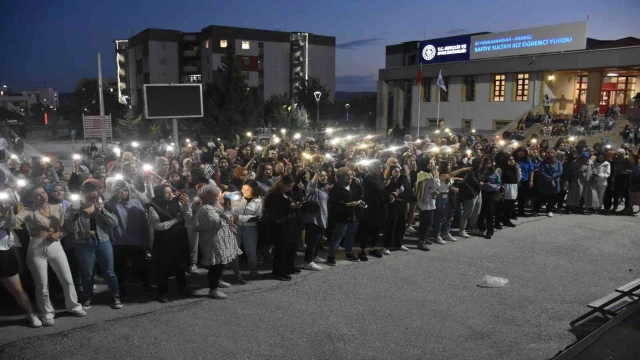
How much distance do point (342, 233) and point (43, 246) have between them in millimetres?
4211

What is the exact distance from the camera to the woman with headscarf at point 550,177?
37.8 ft

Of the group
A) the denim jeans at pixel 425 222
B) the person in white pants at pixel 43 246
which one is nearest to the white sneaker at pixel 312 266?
the denim jeans at pixel 425 222

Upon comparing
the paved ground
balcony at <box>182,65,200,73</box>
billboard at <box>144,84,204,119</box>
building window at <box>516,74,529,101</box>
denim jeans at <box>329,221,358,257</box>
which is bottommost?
the paved ground

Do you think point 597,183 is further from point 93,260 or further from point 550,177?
point 93,260

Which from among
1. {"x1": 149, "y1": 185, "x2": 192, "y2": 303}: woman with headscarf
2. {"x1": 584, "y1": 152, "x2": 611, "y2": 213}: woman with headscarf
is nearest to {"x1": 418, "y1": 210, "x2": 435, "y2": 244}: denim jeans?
{"x1": 149, "y1": 185, "x2": 192, "y2": 303}: woman with headscarf

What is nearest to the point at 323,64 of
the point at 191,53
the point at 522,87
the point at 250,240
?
the point at 191,53

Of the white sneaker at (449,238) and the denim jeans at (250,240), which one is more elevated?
the denim jeans at (250,240)

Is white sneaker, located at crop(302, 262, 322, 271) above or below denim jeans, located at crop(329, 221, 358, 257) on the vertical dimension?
below

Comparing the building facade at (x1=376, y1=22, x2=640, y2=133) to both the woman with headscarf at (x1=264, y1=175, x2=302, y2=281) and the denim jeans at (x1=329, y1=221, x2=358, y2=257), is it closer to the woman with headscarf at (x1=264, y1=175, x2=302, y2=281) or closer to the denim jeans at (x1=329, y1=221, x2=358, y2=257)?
the denim jeans at (x1=329, y1=221, x2=358, y2=257)

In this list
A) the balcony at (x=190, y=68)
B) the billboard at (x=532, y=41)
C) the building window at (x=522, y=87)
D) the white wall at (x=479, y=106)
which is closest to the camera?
the billboard at (x=532, y=41)

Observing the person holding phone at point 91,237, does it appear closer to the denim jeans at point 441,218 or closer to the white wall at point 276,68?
the denim jeans at point 441,218

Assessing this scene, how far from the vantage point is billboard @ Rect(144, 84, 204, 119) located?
50.5ft

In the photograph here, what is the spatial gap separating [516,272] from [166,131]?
35823 millimetres

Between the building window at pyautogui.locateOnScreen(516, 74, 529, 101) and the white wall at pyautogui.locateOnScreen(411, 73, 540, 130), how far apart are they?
0.35 metres
